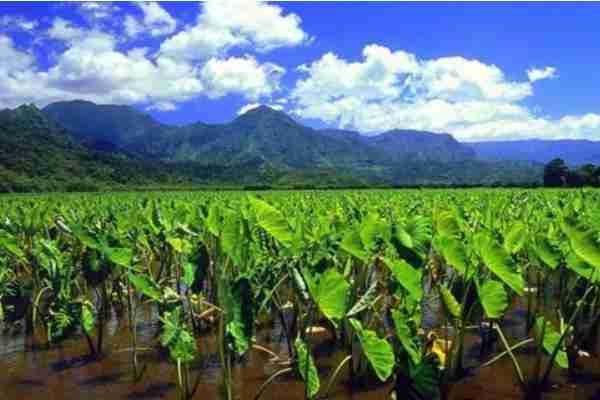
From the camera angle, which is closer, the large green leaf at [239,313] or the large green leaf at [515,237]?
the large green leaf at [239,313]

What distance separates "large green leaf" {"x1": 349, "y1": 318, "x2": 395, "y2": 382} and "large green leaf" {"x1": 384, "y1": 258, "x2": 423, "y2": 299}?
397mm

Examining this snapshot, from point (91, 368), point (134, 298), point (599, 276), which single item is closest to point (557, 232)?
point (599, 276)

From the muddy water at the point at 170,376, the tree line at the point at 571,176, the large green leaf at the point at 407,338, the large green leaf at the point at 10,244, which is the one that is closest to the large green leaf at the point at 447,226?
the muddy water at the point at 170,376

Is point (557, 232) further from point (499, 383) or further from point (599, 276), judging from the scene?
point (499, 383)

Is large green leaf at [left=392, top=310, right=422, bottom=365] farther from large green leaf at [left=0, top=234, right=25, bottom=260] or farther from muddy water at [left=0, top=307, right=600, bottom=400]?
large green leaf at [left=0, top=234, right=25, bottom=260]

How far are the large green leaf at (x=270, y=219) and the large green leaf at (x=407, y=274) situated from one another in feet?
2.65

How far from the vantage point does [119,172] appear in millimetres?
79250

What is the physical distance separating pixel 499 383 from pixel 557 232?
4.67 ft

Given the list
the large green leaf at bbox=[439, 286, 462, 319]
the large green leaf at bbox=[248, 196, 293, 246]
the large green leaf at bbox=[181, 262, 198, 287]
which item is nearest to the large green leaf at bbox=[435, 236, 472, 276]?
the large green leaf at bbox=[439, 286, 462, 319]

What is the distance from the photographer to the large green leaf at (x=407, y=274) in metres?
2.78

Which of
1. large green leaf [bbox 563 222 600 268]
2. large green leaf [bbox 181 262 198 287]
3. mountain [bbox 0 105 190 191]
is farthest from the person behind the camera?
mountain [bbox 0 105 190 191]

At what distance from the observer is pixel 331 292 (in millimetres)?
2504

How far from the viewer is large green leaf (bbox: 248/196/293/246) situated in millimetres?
3254

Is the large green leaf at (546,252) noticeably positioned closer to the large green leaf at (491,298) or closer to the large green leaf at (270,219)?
the large green leaf at (491,298)
